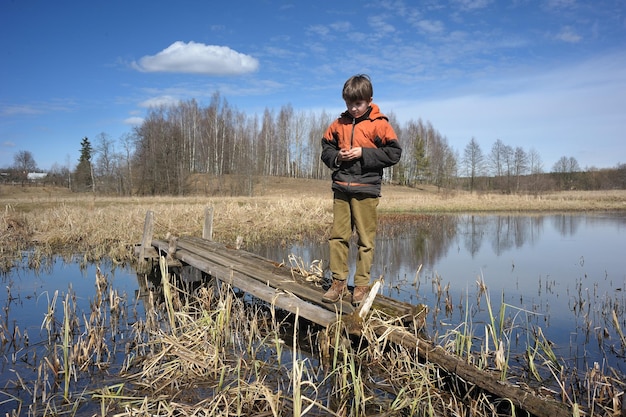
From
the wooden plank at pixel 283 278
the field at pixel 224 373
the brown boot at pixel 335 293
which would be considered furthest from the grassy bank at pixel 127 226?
the brown boot at pixel 335 293

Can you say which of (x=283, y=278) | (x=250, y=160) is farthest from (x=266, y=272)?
(x=250, y=160)

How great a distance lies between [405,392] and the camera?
12.2 feet

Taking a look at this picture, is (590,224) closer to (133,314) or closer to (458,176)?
(133,314)

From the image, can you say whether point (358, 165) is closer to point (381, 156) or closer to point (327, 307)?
point (381, 156)

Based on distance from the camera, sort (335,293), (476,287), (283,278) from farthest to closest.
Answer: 1. (476,287)
2. (283,278)
3. (335,293)

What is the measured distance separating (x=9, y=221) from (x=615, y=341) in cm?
1615

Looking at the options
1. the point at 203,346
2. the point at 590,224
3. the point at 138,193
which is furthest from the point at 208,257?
the point at 138,193

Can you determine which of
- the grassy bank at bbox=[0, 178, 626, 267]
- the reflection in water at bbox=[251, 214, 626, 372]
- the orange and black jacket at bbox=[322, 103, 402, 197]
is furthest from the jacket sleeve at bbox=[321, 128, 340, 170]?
the grassy bank at bbox=[0, 178, 626, 267]

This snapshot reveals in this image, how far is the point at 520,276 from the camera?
9.24 metres

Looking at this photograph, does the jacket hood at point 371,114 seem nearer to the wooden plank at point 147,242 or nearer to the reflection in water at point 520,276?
the reflection in water at point 520,276

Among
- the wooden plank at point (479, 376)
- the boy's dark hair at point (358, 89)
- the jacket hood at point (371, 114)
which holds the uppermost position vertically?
the boy's dark hair at point (358, 89)

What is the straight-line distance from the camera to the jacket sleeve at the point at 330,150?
444cm

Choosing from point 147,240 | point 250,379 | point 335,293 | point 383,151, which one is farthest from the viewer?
point 147,240

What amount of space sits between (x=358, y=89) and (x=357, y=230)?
4.72 feet
